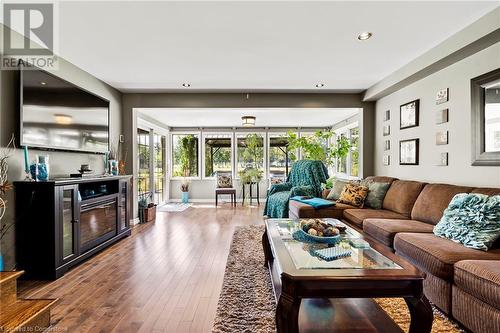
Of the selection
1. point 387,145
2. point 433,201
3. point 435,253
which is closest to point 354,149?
point 387,145

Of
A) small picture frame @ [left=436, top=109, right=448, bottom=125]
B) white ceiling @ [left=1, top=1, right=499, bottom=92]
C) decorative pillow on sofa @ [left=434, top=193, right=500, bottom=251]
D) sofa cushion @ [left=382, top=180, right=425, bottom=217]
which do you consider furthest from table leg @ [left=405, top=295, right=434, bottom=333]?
small picture frame @ [left=436, top=109, right=448, bottom=125]

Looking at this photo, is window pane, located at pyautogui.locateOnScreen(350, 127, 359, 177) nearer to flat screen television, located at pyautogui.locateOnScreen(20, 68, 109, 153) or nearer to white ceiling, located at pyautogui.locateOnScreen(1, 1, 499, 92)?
white ceiling, located at pyautogui.locateOnScreen(1, 1, 499, 92)

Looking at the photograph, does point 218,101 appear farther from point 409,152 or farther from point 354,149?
point 354,149

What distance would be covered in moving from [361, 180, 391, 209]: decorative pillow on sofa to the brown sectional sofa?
0.78 ft

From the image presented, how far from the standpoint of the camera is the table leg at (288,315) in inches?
56.6

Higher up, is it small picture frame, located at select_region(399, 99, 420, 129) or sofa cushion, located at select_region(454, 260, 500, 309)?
small picture frame, located at select_region(399, 99, 420, 129)

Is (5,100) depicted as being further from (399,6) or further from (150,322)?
(399,6)

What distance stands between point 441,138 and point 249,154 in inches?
218

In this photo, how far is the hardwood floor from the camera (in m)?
1.93

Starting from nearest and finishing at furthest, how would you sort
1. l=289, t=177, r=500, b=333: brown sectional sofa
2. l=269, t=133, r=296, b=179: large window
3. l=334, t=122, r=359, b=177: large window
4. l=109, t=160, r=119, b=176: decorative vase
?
l=289, t=177, r=500, b=333: brown sectional sofa, l=109, t=160, r=119, b=176: decorative vase, l=334, t=122, r=359, b=177: large window, l=269, t=133, r=296, b=179: large window

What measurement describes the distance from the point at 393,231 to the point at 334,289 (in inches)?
57.8

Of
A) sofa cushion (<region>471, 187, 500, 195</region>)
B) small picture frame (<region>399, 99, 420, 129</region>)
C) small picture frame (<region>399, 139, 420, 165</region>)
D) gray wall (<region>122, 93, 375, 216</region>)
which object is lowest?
sofa cushion (<region>471, 187, 500, 195</region>)

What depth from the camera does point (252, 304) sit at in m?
2.11

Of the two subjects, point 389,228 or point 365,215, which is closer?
point 389,228
